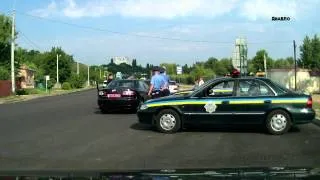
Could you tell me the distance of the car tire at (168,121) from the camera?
48.8 ft

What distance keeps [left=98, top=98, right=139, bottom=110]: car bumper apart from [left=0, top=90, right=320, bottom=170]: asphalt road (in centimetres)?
470

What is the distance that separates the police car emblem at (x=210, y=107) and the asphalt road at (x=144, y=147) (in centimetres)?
59

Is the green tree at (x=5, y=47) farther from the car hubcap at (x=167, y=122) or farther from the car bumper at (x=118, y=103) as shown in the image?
the car hubcap at (x=167, y=122)

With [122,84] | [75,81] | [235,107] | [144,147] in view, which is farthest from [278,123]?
[75,81]


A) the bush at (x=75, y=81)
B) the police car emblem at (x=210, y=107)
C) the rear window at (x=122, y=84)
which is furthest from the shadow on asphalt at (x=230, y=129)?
the bush at (x=75, y=81)

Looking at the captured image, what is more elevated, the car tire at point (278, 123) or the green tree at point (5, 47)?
the green tree at point (5, 47)

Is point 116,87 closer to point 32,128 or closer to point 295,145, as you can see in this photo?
point 32,128

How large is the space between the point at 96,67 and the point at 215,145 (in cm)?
16377

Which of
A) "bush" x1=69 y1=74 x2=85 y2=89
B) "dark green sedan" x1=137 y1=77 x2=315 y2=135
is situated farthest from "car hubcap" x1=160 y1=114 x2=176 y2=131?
"bush" x1=69 y1=74 x2=85 y2=89

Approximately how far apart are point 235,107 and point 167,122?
176 cm

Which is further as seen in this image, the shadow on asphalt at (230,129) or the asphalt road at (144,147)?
the shadow on asphalt at (230,129)

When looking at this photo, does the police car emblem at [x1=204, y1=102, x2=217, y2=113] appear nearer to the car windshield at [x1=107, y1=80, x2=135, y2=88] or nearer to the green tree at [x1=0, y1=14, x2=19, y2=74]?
the car windshield at [x1=107, y1=80, x2=135, y2=88]

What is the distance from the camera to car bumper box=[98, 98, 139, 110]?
22.0 metres

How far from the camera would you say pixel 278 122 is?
14.3 m
